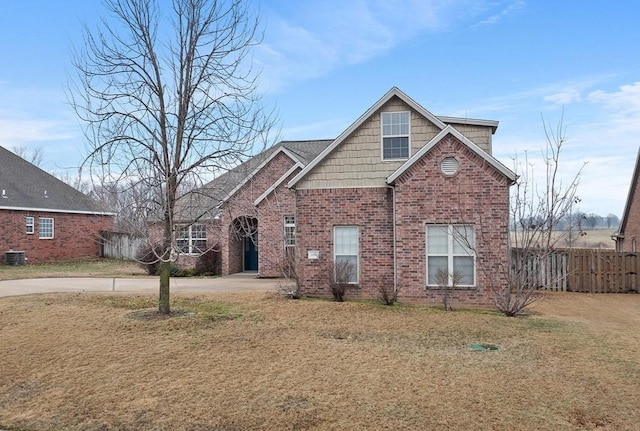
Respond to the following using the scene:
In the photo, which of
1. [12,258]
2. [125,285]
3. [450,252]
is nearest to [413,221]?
[450,252]

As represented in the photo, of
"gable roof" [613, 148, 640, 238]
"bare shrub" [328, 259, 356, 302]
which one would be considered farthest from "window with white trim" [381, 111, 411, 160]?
"gable roof" [613, 148, 640, 238]

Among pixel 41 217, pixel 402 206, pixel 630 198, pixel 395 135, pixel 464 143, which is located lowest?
pixel 402 206

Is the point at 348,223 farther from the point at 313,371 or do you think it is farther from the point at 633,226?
the point at 633,226

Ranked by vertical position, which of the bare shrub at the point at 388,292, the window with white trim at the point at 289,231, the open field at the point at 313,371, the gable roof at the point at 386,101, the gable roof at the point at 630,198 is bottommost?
the open field at the point at 313,371

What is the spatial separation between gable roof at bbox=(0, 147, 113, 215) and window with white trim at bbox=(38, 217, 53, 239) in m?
0.63

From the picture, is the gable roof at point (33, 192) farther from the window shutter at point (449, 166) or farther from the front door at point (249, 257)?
the window shutter at point (449, 166)

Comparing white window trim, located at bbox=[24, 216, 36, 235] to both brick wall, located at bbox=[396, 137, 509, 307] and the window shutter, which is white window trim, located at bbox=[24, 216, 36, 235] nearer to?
brick wall, located at bbox=[396, 137, 509, 307]

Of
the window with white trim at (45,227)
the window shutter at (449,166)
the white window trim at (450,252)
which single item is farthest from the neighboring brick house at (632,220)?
the window with white trim at (45,227)

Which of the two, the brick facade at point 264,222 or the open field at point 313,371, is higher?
the brick facade at point 264,222

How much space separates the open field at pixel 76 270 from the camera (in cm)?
2084

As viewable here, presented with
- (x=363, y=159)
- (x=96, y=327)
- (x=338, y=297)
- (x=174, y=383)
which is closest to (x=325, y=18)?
(x=363, y=159)

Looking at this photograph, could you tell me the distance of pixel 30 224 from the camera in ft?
90.0

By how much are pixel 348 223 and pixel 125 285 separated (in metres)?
8.72

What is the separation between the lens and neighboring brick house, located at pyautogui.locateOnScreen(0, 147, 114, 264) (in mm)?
26453
